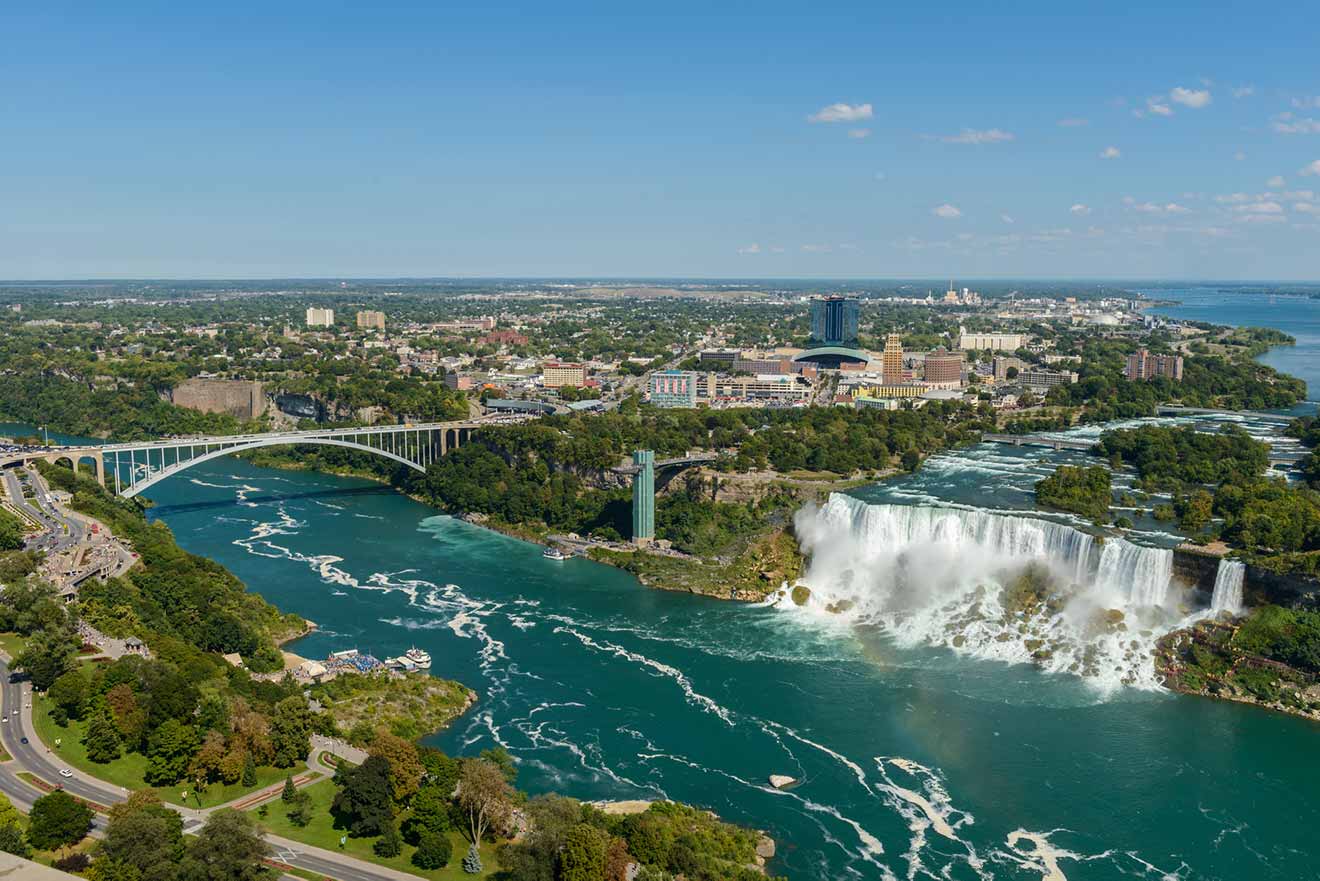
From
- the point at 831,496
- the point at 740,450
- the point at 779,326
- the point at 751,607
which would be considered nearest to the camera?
the point at 751,607

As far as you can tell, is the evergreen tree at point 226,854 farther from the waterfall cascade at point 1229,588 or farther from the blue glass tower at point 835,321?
the blue glass tower at point 835,321

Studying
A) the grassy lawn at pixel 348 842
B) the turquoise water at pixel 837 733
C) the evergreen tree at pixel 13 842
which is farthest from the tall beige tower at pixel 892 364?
the evergreen tree at pixel 13 842

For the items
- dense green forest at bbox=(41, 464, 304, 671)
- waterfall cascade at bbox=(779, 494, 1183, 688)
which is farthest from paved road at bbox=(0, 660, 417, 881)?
waterfall cascade at bbox=(779, 494, 1183, 688)

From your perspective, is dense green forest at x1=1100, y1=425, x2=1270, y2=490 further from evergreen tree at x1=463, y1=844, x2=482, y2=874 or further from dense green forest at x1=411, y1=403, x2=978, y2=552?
evergreen tree at x1=463, y1=844, x2=482, y2=874

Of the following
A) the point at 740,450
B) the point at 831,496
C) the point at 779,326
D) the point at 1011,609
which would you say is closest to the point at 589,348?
the point at 779,326

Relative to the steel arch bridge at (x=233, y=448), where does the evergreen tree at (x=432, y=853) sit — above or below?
below

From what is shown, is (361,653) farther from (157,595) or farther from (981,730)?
(981,730)
